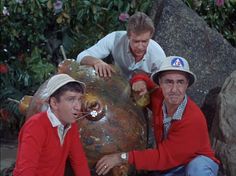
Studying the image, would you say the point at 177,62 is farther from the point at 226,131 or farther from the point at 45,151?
the point at 45,151

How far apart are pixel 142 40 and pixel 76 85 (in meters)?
0.78

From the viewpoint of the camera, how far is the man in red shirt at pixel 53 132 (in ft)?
11.0

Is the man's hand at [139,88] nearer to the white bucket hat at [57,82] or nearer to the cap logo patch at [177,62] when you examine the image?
the cap logo patch at [177,62]

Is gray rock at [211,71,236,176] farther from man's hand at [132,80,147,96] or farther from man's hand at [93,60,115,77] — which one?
man's hand at [93,60,115,77]

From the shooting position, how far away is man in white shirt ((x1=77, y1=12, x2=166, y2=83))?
159 inches

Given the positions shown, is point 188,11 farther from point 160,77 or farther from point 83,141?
point 83,141

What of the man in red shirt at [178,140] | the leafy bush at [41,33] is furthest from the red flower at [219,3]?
the man in red shirt at [178,140]

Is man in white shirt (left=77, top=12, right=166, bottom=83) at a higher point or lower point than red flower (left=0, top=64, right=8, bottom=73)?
higher

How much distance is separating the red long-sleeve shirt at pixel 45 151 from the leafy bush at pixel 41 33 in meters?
2.73

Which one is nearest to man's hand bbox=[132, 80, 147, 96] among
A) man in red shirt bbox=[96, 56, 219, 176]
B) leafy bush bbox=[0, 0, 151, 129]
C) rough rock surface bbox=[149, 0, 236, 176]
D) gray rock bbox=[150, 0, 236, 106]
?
man in red shirt bbox=[96, 56, 219, 176]

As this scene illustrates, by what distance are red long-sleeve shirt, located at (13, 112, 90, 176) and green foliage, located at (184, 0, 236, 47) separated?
329 centimetres

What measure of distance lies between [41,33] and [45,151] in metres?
3.37

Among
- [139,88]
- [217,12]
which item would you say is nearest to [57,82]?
[139,88]

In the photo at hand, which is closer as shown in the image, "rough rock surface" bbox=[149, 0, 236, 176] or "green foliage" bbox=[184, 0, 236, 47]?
"rough rock surface" bbox=[149, 0, 236, 176]
